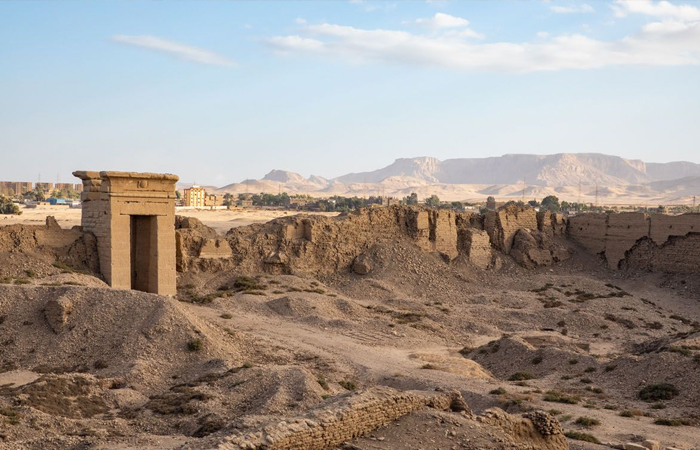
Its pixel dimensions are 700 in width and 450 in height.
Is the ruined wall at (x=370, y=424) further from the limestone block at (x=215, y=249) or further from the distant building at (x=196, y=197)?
the distant building at (x=196, y=197)

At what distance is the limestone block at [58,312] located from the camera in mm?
19188

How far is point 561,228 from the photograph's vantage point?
4134cm

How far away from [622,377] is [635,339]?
24.5ft

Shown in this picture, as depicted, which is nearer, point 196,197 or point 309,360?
point 309,360

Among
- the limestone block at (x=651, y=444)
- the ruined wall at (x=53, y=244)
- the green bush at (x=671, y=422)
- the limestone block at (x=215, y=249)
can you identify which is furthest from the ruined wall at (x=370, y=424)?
the limestone block at (x=215, y=249)

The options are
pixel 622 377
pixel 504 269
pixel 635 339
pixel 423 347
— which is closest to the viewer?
pixel 622 377

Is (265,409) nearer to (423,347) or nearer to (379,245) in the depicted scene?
(423,347)

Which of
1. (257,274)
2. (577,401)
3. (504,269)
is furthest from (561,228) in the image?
(577,401)

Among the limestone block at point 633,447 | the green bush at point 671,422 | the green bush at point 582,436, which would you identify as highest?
the limestone block at point 633,447

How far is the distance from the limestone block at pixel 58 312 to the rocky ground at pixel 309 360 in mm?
42

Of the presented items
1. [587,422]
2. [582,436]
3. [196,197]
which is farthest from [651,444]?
[196,197]

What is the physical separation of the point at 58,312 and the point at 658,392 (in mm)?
14262

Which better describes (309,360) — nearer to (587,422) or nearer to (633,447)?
(587,422)

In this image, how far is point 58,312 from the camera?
63.3ft
